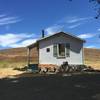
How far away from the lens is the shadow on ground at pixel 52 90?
22.2 metres

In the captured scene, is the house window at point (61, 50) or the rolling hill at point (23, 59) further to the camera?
the rolling hill at point (23, 59)

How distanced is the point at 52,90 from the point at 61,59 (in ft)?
66.8

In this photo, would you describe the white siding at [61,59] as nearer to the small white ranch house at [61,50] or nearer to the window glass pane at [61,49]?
the small white ranch house at [61,50]

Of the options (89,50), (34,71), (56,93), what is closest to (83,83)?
(56,93)

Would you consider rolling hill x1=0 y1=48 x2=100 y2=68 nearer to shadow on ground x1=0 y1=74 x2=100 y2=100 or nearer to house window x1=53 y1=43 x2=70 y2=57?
house window x1=53 y1=43 x2=70 y2=57

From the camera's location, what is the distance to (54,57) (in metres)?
44.9

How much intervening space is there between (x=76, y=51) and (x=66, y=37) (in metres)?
1.94

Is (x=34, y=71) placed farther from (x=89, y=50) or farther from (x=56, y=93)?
(x=89, y=50)

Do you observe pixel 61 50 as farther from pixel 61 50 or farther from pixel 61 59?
pixel 61 59

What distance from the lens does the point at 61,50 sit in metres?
45.1

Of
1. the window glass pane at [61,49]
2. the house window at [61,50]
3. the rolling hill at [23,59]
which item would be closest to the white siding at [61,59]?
the house window at [61,50]

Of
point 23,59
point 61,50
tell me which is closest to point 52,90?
point 61,50

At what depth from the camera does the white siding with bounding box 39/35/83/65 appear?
44875 mm

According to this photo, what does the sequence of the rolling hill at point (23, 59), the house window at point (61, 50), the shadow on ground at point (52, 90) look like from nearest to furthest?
the shadow on ground at point (52, 90)
the house window at point (61, 50)
the rolling hill at point (23, 59)
